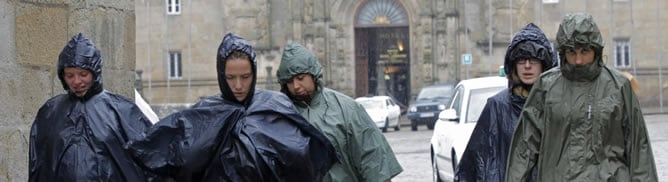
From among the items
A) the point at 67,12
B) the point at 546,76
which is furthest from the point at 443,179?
the point at 546,76

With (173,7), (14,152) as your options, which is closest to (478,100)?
(14,152)

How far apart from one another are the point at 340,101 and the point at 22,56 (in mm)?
2555

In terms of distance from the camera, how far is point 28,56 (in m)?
8.60

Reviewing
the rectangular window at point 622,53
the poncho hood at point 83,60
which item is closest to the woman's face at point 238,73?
the poncho hood at point 83,60

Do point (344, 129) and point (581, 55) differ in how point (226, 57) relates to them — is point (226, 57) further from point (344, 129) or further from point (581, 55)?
point (581, 55)

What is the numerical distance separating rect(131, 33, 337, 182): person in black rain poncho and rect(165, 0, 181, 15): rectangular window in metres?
43.8

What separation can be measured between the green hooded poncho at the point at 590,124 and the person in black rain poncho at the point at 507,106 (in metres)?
0.92

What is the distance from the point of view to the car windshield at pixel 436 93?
3856 cm

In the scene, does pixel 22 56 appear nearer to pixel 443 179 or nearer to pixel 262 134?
pixel 262 134

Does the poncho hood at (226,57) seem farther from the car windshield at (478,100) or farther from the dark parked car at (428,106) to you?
the dark parked car at (428,106)

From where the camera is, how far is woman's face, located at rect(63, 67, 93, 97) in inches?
265

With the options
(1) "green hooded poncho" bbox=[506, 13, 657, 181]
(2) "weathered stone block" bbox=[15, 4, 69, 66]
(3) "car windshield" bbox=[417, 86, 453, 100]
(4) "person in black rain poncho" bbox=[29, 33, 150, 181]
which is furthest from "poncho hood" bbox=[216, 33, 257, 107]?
(3) "car windshield" bbox=[417, 86, 453, 100]

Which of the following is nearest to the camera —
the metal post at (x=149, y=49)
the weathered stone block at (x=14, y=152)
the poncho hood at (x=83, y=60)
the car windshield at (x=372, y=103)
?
the poncho hood at (x=83, y=60)

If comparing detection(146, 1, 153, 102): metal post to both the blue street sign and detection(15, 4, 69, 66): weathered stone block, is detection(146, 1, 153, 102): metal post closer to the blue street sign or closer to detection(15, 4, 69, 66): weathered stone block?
the blue street sign
